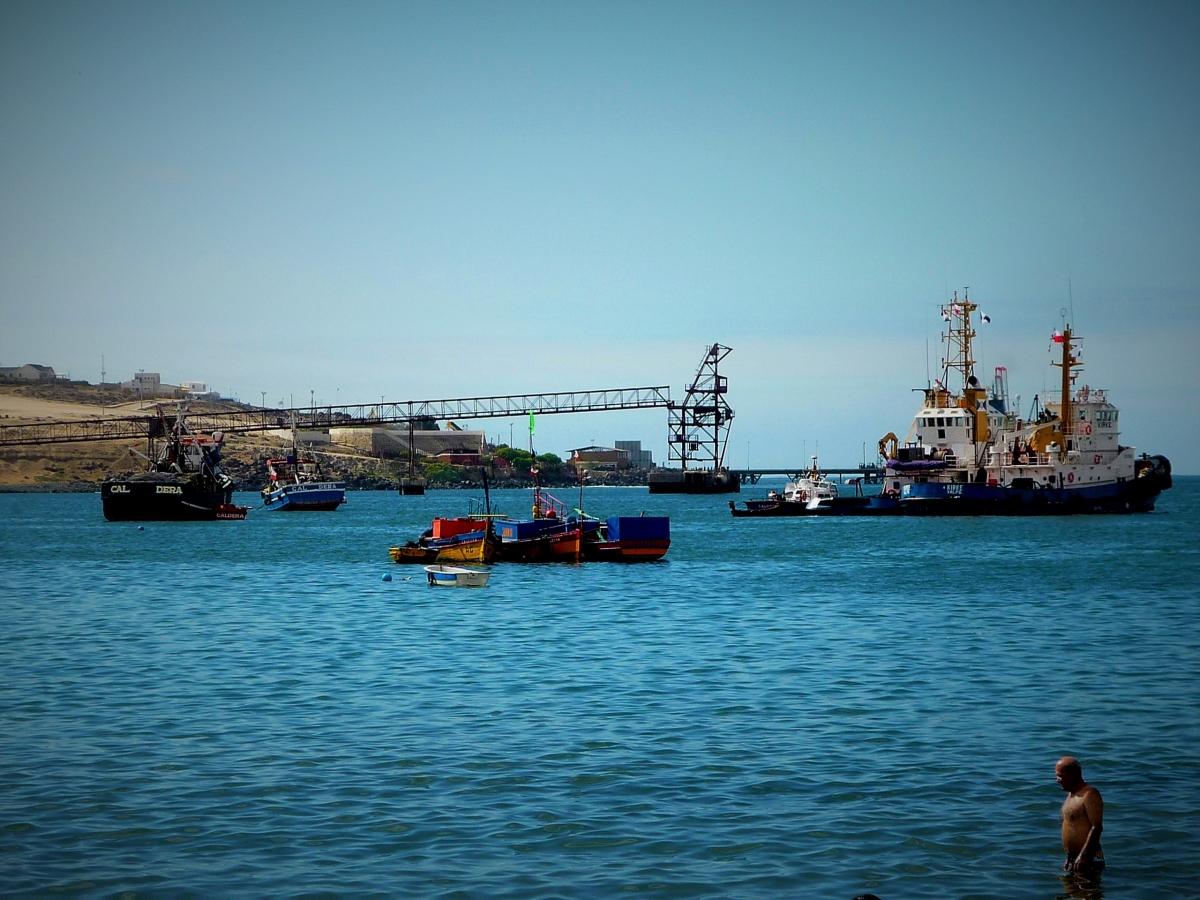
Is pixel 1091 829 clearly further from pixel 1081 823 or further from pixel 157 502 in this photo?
pixel 157 502

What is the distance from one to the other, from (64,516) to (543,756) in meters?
117

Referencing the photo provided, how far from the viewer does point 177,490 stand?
10925 centimetres

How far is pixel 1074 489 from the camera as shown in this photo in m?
94.9

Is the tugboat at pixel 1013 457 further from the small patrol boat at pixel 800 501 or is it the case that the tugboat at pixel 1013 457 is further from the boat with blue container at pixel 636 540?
the boat with blue container at pixel 636 540

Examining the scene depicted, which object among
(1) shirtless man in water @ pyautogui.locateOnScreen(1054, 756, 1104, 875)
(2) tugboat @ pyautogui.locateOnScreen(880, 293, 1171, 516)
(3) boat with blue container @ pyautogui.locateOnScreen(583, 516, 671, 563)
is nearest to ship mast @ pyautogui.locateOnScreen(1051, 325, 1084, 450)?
(2) tugboat @ pyautogui.locateOnScreen(880, 293, 1171, 516)

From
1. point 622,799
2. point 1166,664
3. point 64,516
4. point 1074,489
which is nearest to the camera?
point 622,799

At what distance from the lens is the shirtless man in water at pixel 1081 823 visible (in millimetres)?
12961

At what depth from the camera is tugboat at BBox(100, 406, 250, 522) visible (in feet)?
356

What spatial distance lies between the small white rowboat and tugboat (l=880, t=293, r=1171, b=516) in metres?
57.3

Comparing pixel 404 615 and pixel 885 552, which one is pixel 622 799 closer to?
pixel 404 615

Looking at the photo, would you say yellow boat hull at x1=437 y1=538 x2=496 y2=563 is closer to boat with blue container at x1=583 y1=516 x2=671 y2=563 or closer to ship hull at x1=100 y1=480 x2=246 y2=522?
boat with blue container at x1=583 y1=516 x2=671 y2=563

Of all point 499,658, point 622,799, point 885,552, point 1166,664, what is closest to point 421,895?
point 622,799

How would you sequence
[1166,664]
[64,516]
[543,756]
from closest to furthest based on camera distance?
[543,756], [1166,664], [64,516]

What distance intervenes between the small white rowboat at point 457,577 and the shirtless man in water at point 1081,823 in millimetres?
35190
